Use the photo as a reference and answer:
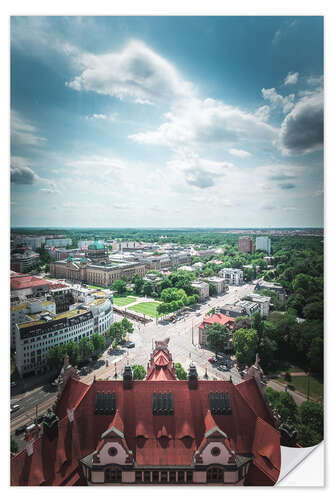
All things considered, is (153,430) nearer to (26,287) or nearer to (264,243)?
(26,287)

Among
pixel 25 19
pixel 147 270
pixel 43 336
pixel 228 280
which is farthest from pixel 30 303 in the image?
pixel 147 270

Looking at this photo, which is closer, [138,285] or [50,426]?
[50,426]

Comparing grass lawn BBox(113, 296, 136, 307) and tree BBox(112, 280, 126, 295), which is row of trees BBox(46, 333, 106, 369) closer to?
grass lawn BBox(113, 296, 136, 307)

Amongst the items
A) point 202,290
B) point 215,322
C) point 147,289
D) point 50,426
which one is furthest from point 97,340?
point 147,289

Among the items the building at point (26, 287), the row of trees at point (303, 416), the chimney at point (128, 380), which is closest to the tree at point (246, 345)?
the row of trees at point (303, 416)

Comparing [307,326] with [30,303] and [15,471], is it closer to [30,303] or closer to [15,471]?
[15,471]
